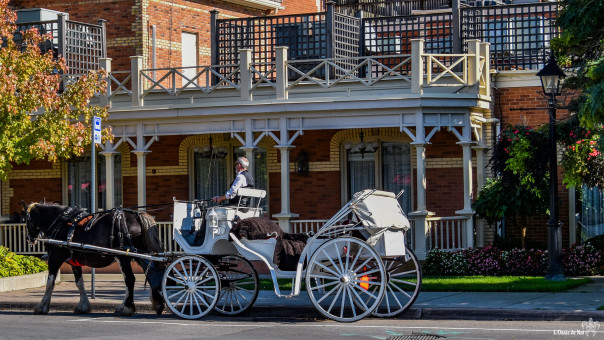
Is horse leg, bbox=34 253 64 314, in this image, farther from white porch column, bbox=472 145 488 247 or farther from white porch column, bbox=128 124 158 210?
white porch column, bbox=472 145 488 247

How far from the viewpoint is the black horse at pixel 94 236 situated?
1480 cm

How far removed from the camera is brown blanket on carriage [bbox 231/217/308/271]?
13.8 meters

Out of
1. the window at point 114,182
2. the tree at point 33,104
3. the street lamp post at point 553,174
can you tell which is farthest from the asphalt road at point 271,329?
the window at point 114,182

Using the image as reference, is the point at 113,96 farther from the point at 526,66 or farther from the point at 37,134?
the point at 526,66

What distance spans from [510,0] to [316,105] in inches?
500

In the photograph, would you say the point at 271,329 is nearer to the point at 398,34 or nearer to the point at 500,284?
the point at 500,284

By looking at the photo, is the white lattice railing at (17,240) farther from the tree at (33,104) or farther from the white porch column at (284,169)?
the white porch column at (284,169)

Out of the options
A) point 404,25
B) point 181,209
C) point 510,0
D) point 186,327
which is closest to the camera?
point 186,327

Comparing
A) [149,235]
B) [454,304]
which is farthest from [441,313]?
[149,235]

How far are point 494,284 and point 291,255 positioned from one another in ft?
16.1

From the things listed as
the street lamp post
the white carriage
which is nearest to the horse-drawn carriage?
the white carriage

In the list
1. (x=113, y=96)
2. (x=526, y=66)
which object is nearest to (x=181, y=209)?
(x=113, y=96)

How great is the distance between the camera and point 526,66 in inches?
893

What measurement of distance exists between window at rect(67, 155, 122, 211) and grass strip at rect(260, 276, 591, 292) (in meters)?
7.62
